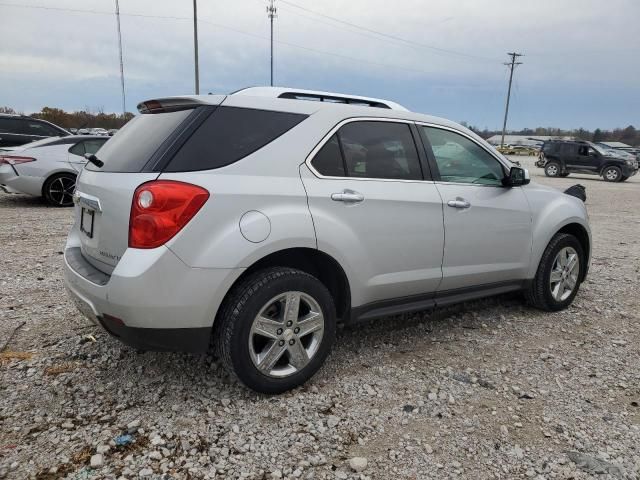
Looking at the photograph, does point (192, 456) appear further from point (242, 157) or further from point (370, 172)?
point (370, 172)

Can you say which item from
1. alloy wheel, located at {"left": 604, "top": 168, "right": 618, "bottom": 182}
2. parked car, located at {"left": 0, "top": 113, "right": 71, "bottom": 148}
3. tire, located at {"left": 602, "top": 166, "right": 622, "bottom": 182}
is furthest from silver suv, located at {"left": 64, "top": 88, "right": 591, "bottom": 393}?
alloy wheel, located at {"left": 604, "top": 168, "right": 618, "bottom": 182}

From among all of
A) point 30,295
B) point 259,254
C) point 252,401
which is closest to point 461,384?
point 252,401

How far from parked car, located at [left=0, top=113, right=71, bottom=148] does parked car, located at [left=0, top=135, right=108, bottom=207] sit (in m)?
2.56

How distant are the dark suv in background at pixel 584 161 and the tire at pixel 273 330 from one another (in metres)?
24.7

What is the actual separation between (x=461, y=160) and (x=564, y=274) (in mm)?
1635

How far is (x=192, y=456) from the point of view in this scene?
7.91ft

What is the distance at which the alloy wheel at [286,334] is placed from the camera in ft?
9.20

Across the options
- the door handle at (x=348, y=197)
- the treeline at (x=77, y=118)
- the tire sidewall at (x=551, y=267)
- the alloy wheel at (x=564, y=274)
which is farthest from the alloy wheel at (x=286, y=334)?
the treeline at (x=77, y=118)

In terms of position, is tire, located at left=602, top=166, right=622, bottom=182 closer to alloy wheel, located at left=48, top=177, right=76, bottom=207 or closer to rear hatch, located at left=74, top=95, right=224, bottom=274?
alloy wheel, located at left=48, top=177, right=76, bottom=207

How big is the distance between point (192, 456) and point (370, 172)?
1.93m

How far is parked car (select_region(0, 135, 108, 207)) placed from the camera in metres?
8.97

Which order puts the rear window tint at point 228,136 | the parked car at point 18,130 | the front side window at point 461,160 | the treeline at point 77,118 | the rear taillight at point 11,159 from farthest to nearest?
the treeline at point 77,118 < the parked car at point 18,130 < the rear taillight at point 11,159 < the front side window at point 461,160 < the rear window tint at point 228,136

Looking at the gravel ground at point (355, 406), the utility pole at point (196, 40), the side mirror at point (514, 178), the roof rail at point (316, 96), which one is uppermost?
the utility pole at point (196, 40)

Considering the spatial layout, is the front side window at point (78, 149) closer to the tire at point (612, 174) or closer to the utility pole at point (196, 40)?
the utility pole at point (196, 40)
